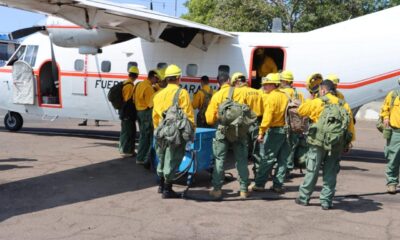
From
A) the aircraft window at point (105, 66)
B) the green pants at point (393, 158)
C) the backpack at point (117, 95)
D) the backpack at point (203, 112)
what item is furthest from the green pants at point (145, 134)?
the green pants at point (393, 158)

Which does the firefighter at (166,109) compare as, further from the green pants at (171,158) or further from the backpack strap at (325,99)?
the backpack strap at (325,99)

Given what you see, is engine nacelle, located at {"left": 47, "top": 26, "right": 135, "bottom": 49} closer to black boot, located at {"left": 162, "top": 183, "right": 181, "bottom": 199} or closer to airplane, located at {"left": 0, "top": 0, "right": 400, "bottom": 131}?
airplane, located at {"left": 0, "top": 0, "right": 400, "bottom": 131}

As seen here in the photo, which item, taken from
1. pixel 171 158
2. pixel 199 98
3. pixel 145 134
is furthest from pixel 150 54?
pixel 171 158

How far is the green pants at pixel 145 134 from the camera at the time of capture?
980 centimetres

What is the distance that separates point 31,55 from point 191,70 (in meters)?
5.34

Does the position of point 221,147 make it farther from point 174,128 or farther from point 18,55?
point 18,55

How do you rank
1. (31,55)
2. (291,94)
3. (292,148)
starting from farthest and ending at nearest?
(31,55), (292,148), (291,94)

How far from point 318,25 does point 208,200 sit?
62.1 ft

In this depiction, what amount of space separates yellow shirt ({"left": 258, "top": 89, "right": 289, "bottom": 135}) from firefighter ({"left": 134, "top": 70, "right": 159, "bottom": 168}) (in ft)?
9.92

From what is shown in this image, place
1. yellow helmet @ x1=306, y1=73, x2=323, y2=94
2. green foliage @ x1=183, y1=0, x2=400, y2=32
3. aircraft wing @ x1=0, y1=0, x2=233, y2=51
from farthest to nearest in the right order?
green foliage @ x1=183, y1=0, x2=400, y2=32
yellow helmet @ x1=306, y1=73, x2=323, y2=94
aircraft wing @ x1=0, y1=0, x2=233, y2=51

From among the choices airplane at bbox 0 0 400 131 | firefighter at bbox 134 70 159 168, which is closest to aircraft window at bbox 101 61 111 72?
airplane at bbox 0 0 400 131

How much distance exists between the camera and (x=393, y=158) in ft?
26.9

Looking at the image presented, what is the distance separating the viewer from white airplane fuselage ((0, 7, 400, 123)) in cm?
1085

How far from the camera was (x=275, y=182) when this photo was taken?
8062mm
